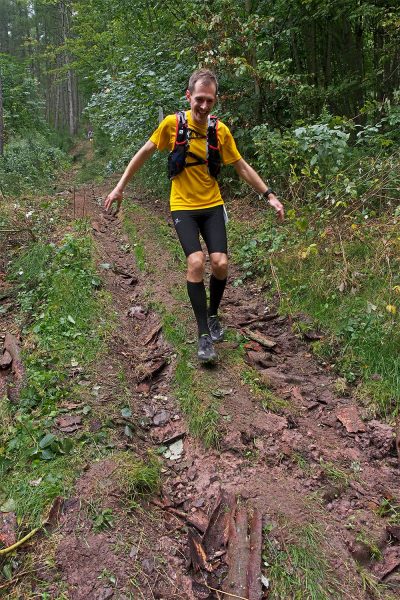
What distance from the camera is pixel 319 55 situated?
9273 millimetres

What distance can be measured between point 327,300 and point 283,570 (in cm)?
282

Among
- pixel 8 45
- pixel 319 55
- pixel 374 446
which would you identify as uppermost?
pixel 8 45

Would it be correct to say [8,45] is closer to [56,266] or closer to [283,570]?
[56,266]

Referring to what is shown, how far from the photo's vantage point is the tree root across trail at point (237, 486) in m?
2.28

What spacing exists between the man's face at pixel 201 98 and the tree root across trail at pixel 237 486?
2004mm

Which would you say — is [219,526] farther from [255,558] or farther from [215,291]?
[215,291]

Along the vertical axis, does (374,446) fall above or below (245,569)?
below

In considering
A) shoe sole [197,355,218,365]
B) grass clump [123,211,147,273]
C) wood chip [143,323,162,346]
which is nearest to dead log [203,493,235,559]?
shoe sole [197,355,218,365]

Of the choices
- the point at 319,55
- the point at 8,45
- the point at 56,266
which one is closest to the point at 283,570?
the point at 56,266

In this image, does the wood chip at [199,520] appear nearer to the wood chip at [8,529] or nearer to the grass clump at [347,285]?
the wood chip at [8,529]

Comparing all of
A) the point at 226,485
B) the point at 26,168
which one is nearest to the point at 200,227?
the point at 226,485

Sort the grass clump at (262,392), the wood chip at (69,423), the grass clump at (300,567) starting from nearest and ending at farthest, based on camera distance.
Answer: the grass clump at (300,567) → the wood chip at (69,423) → the grass clump at (262,392)

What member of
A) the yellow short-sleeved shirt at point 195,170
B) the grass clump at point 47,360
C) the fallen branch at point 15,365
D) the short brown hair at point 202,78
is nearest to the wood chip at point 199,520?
the grass clump at point 47,360

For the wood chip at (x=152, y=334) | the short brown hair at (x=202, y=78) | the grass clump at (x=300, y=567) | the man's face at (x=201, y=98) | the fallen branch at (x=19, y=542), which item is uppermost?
the short brown hair at (x=202, y=78)
